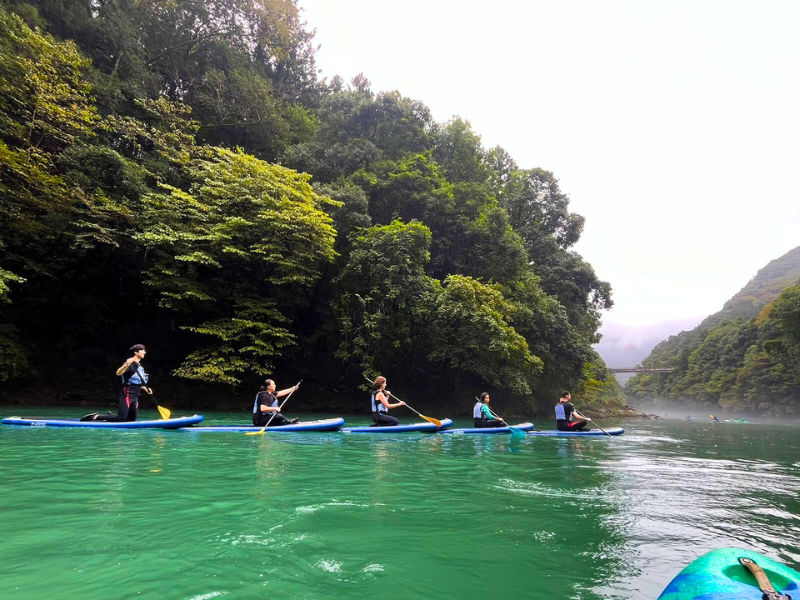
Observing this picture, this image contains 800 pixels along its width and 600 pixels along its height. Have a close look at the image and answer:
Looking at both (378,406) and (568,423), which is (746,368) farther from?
(378,406)

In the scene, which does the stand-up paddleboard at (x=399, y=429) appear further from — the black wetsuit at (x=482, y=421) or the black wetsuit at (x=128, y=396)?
the black wetsuit at (x=128, y=396)

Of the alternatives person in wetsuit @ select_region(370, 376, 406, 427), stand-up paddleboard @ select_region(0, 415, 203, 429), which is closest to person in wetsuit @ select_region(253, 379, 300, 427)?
stand-up paddleboard @ select_region(0, 415, 203, 429)

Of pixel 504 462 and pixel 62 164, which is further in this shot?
pixel 62 164

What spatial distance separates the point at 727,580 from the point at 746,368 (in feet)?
203

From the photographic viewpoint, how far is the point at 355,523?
12.4ft

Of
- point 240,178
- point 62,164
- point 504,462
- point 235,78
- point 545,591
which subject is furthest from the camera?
point 235,78

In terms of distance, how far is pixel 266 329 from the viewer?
644 inches

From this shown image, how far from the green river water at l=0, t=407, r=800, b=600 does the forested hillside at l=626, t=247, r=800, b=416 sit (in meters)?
41.9

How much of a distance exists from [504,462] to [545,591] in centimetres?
516

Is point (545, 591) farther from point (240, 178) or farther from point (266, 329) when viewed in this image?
point (240, 178)

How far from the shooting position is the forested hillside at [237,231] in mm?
15227

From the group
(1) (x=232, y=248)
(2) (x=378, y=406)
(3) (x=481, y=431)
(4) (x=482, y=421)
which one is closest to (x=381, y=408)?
(2) (x=378, y=406)

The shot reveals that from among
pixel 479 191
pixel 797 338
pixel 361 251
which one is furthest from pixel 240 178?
pixel 797 338

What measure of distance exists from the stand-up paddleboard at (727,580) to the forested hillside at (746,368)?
44914mm
